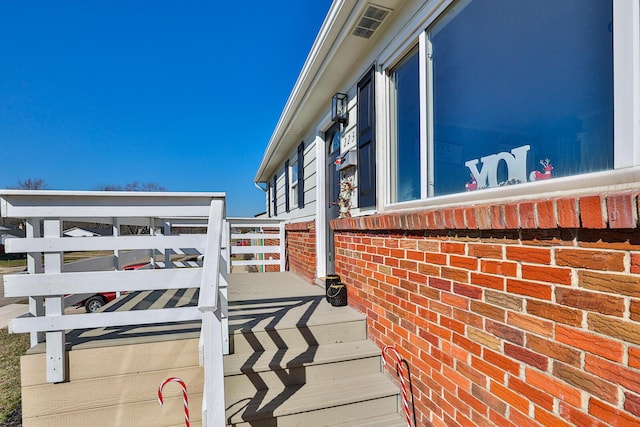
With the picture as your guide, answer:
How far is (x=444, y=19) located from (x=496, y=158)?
3.61ft

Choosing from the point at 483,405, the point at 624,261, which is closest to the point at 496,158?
the point at 624,261

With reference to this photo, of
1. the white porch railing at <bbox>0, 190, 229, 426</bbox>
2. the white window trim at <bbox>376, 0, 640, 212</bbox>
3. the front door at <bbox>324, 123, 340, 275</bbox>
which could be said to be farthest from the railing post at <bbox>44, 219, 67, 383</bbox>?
the front door at <bbox>324, 123, 340, 275</bbox>

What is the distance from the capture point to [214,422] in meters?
1.55

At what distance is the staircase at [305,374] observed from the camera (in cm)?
201

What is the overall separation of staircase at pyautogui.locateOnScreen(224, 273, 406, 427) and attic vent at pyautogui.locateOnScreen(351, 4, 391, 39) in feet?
8.51

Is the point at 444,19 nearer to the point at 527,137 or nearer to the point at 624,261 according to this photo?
the point at 527,137

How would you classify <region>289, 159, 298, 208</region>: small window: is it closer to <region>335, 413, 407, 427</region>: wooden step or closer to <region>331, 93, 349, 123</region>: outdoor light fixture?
<region>331, 93, 349, 123</region>: outdoor light fixture

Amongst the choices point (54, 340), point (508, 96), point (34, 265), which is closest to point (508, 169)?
point (508, 96)

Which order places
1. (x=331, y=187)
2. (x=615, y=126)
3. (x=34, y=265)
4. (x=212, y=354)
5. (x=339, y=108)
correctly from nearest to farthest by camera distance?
1. (x=615, y=126)
2. (x=212, y=354)
3. (x=34, y=265)
4. (x=339, y=108)
5. (x=331, y=187)

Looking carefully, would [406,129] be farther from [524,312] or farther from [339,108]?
[524,312]

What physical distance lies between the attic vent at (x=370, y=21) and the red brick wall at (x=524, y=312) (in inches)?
67.7

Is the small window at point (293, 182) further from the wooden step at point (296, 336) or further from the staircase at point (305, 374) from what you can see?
the wooden step at point (296, 336)

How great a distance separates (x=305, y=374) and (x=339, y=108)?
9.80 ft

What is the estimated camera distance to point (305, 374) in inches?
89.4
